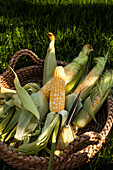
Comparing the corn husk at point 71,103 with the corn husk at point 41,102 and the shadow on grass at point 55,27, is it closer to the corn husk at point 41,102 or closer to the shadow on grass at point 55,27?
the corn husk at point 41,102

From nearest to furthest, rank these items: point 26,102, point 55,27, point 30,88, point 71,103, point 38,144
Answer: point 38,144 → point 26,102 → point 71,103 → point 30,88 → point 55,27

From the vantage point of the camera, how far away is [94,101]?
188cm

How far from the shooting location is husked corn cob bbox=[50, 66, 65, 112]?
174cm

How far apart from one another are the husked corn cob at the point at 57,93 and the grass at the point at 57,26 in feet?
2.49

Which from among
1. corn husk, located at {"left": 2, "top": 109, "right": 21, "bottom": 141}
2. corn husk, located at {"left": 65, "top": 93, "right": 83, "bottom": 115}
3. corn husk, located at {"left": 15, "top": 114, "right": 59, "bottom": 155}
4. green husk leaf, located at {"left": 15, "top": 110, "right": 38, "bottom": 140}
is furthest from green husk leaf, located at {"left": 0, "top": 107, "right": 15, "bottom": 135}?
corn husk, located at {"left": 65, "top": 93, "right": 83, "bottom": 115}

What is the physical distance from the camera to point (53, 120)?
5.43 ft

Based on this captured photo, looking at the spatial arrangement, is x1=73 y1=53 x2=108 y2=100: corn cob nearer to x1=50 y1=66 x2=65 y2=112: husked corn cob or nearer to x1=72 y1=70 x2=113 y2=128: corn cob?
x1=72 y1=70 x2=113 y2=128: corn cob

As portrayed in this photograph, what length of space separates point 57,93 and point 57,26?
51.5 inches

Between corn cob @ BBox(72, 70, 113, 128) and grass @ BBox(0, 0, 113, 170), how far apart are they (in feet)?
1.47

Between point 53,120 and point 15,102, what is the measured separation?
33 centimetres

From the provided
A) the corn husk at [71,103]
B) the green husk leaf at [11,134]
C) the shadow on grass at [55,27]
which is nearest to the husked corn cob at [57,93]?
the corn husk at [71,103]

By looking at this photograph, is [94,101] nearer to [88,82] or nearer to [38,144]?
[88,82]

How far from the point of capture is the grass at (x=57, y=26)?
258 cm

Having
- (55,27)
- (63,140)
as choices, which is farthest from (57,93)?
(55,27)
